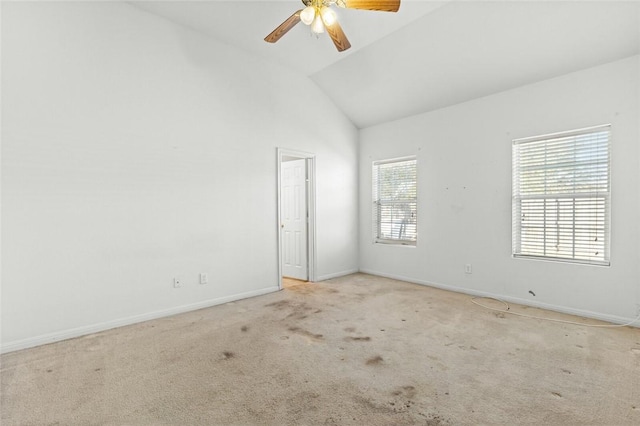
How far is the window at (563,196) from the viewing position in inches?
128

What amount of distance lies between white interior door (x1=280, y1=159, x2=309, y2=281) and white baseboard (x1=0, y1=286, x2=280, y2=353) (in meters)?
1.21

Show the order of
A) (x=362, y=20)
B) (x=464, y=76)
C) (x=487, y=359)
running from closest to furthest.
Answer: (x=487, y=359) < (x=362, y=20) < (x=464, y=76)

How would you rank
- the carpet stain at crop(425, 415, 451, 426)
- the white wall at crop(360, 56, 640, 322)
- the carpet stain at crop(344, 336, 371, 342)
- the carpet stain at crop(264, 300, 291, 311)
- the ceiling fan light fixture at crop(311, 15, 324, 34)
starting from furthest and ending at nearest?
the carpet stain at crop(264, 300, 291, 311) < the white wall at crop(360, 56, 640, 322) < the carpet stain at crop(344, 336, 371, 342) < the ceiling fan light fixture at crop(311, 15, 324, 34) < the carpet stain at crop(425, 415, 451, 426)

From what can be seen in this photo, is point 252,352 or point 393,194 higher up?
point 393,194

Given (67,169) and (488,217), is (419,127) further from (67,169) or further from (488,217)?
(67,169)

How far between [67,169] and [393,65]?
3869 mm

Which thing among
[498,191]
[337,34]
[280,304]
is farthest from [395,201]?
[337,34]

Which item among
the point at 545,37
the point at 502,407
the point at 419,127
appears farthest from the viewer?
the point at 419,127

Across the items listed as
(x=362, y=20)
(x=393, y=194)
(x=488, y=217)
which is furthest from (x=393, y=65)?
(x=488, y=217)

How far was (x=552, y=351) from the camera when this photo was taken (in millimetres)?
2537

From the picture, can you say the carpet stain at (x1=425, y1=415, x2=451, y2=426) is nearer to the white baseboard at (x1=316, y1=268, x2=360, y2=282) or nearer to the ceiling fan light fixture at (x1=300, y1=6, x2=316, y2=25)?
the ceiling fan light fixture at (x1=300, y1=6, x2=316, y2=25)

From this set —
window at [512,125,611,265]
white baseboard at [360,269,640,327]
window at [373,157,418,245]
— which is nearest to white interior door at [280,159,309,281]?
window at [373,157,418,245]

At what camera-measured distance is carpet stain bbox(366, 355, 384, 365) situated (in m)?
2.36

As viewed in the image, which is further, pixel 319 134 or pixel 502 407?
pixel 319 134
